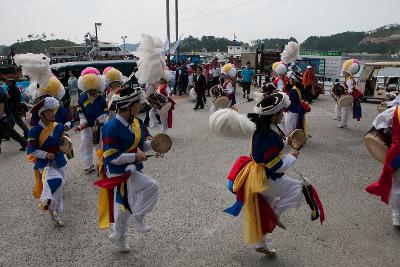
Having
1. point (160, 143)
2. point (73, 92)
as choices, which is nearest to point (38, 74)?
point (160, 143)

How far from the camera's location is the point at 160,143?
12.8 feet

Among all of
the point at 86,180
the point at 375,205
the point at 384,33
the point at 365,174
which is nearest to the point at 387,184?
the point at 375,205

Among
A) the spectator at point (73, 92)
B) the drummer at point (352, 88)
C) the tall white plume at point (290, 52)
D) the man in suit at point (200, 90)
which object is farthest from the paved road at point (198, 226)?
the man in suit at point (200, 90)

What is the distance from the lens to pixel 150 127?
10.6 m

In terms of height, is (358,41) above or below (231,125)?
above

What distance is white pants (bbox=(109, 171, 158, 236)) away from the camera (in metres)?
3.80

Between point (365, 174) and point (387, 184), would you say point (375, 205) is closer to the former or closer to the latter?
point (387, 184)

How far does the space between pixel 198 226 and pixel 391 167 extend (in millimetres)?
2378

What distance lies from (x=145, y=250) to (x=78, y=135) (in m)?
6.37

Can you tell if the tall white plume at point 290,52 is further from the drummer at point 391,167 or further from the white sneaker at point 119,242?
the white sneaker at point 119,242

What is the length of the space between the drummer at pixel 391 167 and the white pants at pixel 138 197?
2.61 m

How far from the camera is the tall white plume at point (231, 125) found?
3418mm

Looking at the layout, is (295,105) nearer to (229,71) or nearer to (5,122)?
(229,71)

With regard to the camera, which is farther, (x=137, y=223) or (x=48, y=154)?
(x=48, y=154)
